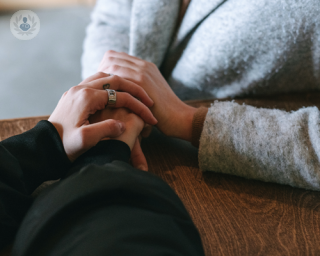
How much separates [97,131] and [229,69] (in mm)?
372

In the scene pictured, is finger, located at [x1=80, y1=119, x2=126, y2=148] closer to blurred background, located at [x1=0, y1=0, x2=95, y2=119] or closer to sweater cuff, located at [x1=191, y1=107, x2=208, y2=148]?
sweater cuff, located at [x1=191, y1=107, x2=208, y2=148]

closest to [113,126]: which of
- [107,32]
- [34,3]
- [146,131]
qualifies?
[146,131]

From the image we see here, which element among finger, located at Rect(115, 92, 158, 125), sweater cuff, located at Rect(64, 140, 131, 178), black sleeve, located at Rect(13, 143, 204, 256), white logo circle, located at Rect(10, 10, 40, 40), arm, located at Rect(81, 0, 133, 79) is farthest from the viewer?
white logo circle, located at Rect(10, 10, 40, 40)

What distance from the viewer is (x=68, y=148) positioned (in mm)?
382

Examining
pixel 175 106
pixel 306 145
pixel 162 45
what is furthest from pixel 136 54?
pixel 306 145

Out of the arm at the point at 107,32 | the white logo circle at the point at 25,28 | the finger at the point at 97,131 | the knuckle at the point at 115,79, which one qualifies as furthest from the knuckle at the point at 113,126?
the white logo circle at the point at 25,28

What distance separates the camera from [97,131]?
383 mm

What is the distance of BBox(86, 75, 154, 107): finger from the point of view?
46cm

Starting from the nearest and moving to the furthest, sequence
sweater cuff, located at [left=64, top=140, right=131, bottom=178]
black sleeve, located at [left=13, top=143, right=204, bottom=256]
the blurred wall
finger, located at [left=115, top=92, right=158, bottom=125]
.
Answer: black sleeve, located at [left=13, top=143, right=204, bottom=256] → sweater cuff, located at [left=64, top=140, right=131, bottom=178] → finger, located at [left=115, top=92, right=158, bottom=125] → the blurred wall

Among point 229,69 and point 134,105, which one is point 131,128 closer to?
point 134,105

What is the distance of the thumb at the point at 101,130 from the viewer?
1.24 feet

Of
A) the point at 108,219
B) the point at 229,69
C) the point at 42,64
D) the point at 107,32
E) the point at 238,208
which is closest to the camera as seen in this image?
the point at 108,219

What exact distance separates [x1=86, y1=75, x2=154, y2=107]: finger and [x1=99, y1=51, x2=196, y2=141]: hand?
0.02 meters

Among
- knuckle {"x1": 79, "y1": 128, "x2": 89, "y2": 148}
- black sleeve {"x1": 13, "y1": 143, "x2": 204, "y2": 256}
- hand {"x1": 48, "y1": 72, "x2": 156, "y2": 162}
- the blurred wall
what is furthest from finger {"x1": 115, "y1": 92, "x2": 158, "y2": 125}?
the blurred wall
